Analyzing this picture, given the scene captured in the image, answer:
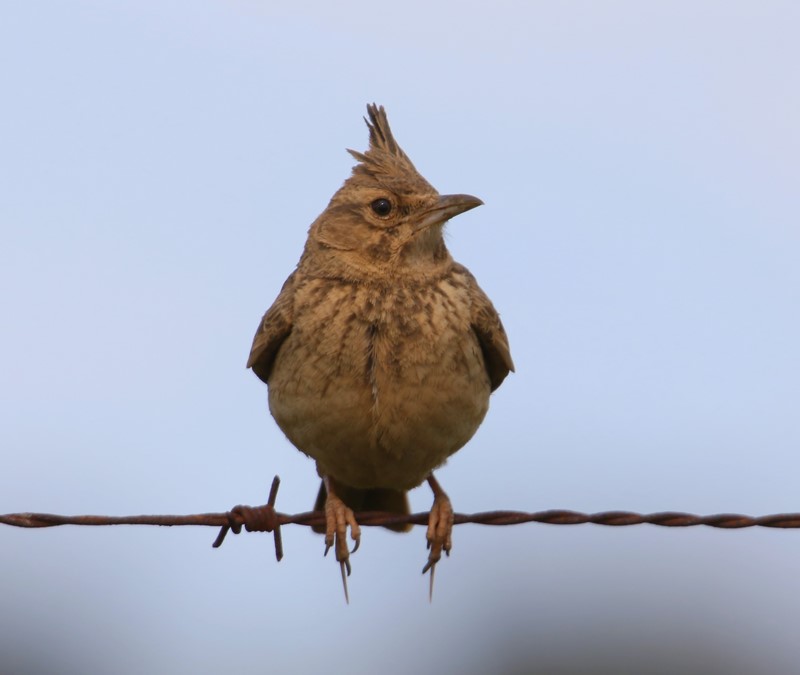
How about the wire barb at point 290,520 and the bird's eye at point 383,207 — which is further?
the bird's eye at point 383,207

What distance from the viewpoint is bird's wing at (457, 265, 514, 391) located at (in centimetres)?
667

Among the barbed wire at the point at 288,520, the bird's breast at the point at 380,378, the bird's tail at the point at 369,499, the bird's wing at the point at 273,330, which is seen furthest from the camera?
the bird's tail at the point at 369,499

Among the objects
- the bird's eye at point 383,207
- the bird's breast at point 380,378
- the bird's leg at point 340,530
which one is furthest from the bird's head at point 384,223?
the bird's leg at point 340,530

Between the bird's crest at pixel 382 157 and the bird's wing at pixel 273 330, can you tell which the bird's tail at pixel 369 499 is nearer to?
the bird's wing at pixel 273 330

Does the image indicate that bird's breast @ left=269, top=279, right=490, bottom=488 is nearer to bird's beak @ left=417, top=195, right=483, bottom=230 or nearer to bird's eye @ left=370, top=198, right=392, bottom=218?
bird's beak @ left=417, top=195, right=483, bottom=230

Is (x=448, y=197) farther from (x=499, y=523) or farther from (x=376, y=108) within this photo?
(x=499, y=523)

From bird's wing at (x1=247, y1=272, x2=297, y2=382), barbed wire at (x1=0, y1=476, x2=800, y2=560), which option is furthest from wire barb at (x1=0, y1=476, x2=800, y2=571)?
bird's wing at (x1=247, y1=272, x2=297, y2=382)

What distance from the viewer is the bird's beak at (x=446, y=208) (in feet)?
22.0

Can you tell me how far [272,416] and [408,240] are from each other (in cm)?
108

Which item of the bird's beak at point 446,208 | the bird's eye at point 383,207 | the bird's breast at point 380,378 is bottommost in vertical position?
the bird's breast at point 380,378

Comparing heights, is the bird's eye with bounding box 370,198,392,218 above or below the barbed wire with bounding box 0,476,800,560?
above

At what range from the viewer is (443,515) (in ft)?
21.1

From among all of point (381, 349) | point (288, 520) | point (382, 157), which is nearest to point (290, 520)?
point (288, 520)

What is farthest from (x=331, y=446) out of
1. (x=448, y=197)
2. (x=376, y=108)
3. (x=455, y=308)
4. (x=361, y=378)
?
(x=376, y=108)
